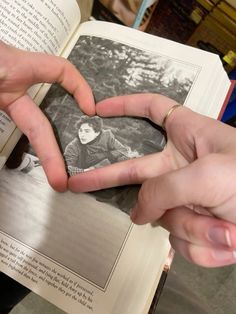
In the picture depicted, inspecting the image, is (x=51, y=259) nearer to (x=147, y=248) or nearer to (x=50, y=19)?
(x=147, y=248)

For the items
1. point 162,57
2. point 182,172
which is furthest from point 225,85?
point 182,172

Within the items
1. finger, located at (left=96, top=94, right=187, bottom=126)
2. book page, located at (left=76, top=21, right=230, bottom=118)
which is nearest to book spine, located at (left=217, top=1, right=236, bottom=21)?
book page, located at (left=76, top=21, right=230, bottom=118)

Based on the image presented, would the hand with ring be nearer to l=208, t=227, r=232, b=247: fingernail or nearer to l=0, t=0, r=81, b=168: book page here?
l=208, t=227, r=232, b=247: fingernail

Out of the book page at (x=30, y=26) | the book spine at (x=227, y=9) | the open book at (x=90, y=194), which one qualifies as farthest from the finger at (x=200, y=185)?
the book spine at (x=227, y=9)

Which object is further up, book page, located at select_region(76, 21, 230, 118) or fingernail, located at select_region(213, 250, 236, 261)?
book page, located at select_region(76, 21, 230, 118)

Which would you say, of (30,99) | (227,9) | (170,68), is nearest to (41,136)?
(30,99)
